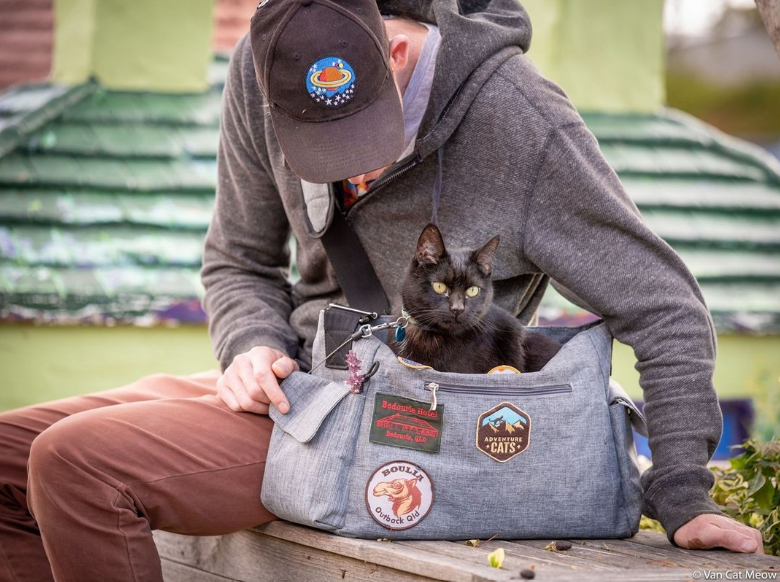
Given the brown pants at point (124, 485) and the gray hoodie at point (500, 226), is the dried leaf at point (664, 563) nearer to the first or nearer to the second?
the gray hoodie at point (500, 226)

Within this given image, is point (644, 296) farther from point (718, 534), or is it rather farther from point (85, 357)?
point (85, 357)

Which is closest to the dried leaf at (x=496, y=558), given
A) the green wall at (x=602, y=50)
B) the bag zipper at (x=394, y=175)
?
the bag zipper at (x=394, y=175)

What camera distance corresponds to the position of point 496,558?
1.69 m

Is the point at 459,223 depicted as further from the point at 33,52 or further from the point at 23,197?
the point at 33,52

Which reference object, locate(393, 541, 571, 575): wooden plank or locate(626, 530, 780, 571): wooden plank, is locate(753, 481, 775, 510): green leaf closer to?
locate(626, 530, 780, 571): wooden plank

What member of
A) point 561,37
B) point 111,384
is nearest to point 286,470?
point 111,384

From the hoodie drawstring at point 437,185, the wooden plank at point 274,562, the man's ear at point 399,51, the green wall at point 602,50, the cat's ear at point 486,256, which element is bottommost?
the wooden plank at point 274,562

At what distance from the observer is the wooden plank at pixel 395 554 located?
1652 millimetres

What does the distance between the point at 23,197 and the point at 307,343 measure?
8.12ft

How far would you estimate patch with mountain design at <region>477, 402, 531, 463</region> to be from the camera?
189 centimetres

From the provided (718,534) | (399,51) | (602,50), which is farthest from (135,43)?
(718,534)

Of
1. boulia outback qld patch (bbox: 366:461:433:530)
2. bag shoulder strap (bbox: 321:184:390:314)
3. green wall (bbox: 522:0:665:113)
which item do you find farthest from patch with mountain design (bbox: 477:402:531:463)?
green wall (bbox: 522:0:665:113)

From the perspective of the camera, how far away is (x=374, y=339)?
200 centimetres

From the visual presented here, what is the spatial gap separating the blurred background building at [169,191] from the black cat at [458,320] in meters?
2.14
